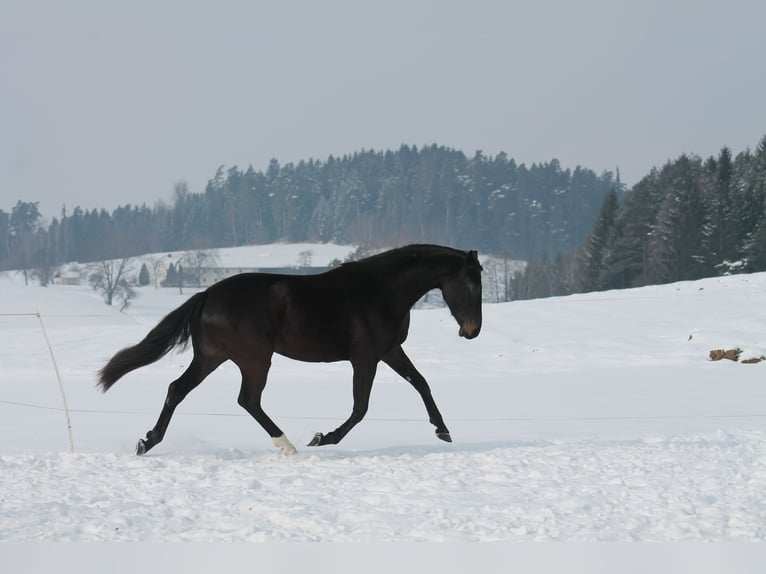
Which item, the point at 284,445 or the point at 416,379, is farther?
the point at 416,379

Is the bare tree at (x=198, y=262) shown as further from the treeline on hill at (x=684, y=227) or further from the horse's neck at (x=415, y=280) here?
the horse's neck at (x=415, y=280)

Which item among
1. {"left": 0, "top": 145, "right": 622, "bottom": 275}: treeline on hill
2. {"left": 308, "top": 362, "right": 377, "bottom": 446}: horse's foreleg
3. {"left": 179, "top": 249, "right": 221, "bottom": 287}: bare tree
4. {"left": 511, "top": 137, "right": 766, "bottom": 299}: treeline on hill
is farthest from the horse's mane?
{"left": 0, "top": 145, "right": 622, "bottom": 275}: treeline on hill

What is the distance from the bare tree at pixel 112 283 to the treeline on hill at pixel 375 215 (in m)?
56.2

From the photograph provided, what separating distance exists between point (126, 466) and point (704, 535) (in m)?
3.87

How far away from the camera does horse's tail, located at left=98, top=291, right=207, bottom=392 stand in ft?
23.2

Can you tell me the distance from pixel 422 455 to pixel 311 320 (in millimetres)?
1329

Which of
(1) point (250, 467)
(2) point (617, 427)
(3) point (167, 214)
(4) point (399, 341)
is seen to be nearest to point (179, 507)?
(1) point (250, 467)

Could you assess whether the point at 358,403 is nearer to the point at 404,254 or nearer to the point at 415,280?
the point at 415,280

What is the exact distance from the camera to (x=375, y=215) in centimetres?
18850

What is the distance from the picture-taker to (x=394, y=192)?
18875cm

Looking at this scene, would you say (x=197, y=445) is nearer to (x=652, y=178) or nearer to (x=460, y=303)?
(x=460, y=303)

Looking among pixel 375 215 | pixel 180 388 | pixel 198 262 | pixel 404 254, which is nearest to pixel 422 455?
pixel 404 254

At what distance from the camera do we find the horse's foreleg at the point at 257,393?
6723mm

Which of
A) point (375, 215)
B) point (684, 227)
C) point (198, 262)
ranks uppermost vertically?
point (375, 215)
